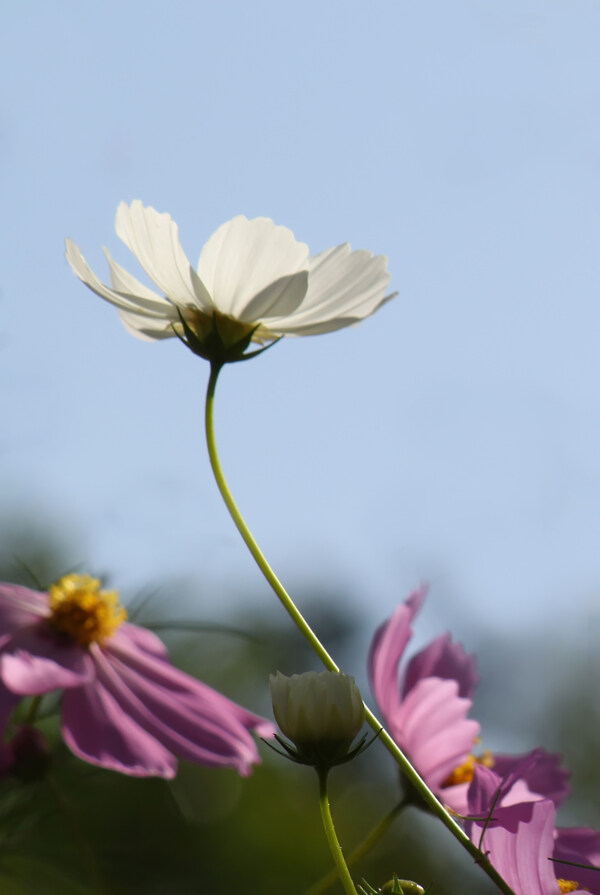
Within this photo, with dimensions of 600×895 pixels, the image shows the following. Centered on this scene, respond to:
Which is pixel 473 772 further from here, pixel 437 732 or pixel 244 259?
pixel 244 259

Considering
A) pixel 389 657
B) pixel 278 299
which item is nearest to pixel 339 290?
pixel 278 299

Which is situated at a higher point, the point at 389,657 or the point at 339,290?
the point at 339,290

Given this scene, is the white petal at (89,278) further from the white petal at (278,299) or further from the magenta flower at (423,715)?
the magenta flower at (423,715)

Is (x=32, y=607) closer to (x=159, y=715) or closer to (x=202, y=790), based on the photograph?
(x=159, y=715)

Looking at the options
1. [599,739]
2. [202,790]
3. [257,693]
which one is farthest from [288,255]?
[599,739]

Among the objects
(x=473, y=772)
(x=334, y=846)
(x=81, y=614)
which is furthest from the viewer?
(x=81, y=614)

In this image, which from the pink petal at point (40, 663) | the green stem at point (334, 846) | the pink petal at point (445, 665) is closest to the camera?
the green stem at point (334, 846)

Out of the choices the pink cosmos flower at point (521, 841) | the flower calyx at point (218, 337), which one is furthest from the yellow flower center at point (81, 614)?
the pink cosmos flower at point (521, 841)
